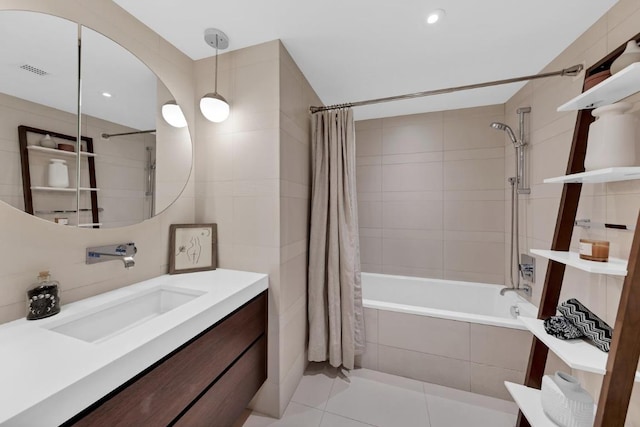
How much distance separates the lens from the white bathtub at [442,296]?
192 centimetres

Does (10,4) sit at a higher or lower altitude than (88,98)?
higher

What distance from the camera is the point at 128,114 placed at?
4.10ft

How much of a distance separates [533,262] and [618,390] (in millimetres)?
1345

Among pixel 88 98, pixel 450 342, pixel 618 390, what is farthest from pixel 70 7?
pixel 450 342

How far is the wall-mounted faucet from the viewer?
106 cm

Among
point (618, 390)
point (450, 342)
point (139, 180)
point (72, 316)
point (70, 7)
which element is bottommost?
point (450, 342)

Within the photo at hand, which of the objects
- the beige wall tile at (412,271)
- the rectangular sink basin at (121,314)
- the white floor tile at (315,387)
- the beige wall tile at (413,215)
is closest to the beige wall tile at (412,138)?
the beige wall tile at (413,215)

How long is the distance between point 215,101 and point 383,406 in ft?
7.15

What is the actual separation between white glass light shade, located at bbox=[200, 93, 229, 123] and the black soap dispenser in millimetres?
1055

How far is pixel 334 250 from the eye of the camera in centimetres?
176

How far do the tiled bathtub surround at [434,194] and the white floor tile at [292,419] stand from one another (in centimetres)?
154

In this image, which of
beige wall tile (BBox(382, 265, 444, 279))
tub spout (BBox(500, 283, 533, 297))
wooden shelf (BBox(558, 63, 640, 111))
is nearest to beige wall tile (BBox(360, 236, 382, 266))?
beige wall tile (BBox(382, 265, 444, 279))

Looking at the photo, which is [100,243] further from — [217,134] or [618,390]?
[618,390]

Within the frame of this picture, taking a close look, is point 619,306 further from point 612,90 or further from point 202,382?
point 202,382
